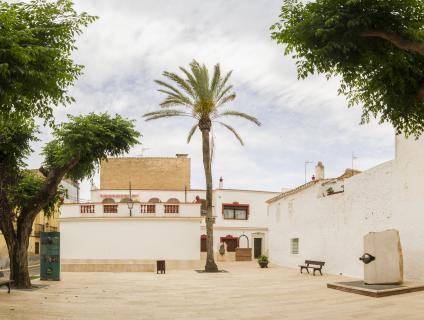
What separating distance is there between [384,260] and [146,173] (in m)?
35.3

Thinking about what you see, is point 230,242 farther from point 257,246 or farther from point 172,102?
point 172,102

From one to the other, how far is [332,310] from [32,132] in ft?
34.7

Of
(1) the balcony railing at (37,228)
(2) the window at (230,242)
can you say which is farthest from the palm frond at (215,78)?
(1) the balcony railing at (37,228)

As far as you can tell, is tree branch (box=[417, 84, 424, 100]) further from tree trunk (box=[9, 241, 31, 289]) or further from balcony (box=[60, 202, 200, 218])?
balcony (box=[60, 202, 200, 218])

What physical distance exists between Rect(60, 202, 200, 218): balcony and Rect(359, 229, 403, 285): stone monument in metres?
16.9

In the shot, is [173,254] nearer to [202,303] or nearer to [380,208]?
[380,208]

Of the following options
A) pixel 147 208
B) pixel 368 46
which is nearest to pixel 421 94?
pixel 368 46

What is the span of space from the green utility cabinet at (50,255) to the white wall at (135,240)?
1045 cm

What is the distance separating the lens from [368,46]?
9.13 meters

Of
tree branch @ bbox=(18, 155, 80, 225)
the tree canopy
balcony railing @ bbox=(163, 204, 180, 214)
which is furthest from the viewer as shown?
balcony railing @ bbox=(163, 204, 180, 214)

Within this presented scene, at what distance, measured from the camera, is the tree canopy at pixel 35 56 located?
7946 millimetres

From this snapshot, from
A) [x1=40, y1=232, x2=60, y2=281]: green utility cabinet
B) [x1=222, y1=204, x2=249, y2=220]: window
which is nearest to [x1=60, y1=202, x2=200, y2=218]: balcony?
[x1=40, y1=232, x2=60, y2=281]: green utility cabinet

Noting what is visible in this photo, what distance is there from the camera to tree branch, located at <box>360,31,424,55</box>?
817 centimetres

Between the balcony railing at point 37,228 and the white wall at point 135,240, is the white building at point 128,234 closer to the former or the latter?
the white wall at point 135,240
